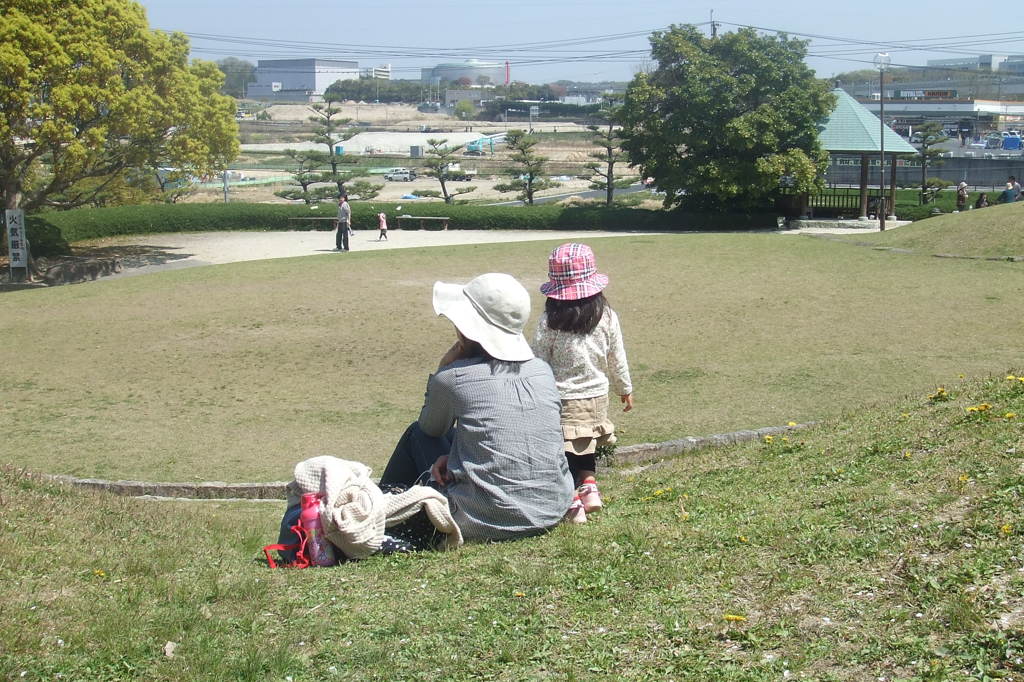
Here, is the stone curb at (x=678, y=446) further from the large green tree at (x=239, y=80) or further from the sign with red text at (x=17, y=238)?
the large green tree at (x=239, y=80)

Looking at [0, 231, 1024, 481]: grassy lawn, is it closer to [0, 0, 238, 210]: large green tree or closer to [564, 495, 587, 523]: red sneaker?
[564, 495, 587, 523]: red sneaker

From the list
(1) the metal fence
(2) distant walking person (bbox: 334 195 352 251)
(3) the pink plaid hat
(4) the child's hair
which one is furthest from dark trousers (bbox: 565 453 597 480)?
(1) the metal fence

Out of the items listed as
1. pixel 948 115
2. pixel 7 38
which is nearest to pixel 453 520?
pixel 7 38

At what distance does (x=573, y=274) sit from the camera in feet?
17.8

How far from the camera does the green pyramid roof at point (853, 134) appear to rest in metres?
29.2

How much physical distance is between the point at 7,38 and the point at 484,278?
1896 centimetres

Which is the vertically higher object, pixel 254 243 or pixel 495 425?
pixel 495 425

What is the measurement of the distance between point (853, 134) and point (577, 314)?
26.7 meters


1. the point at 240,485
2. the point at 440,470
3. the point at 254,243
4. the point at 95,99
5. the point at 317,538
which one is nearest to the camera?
the point at 317,538

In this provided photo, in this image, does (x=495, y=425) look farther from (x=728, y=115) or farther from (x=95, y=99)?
(x=728, y=115)

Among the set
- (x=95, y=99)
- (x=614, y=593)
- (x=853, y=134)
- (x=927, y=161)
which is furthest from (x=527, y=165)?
(x=614, y=593)

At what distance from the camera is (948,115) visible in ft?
299

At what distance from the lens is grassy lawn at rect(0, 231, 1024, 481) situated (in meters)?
8.70

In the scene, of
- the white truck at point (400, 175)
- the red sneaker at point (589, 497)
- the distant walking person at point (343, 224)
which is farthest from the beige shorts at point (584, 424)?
the white truck at point (400, 175)
